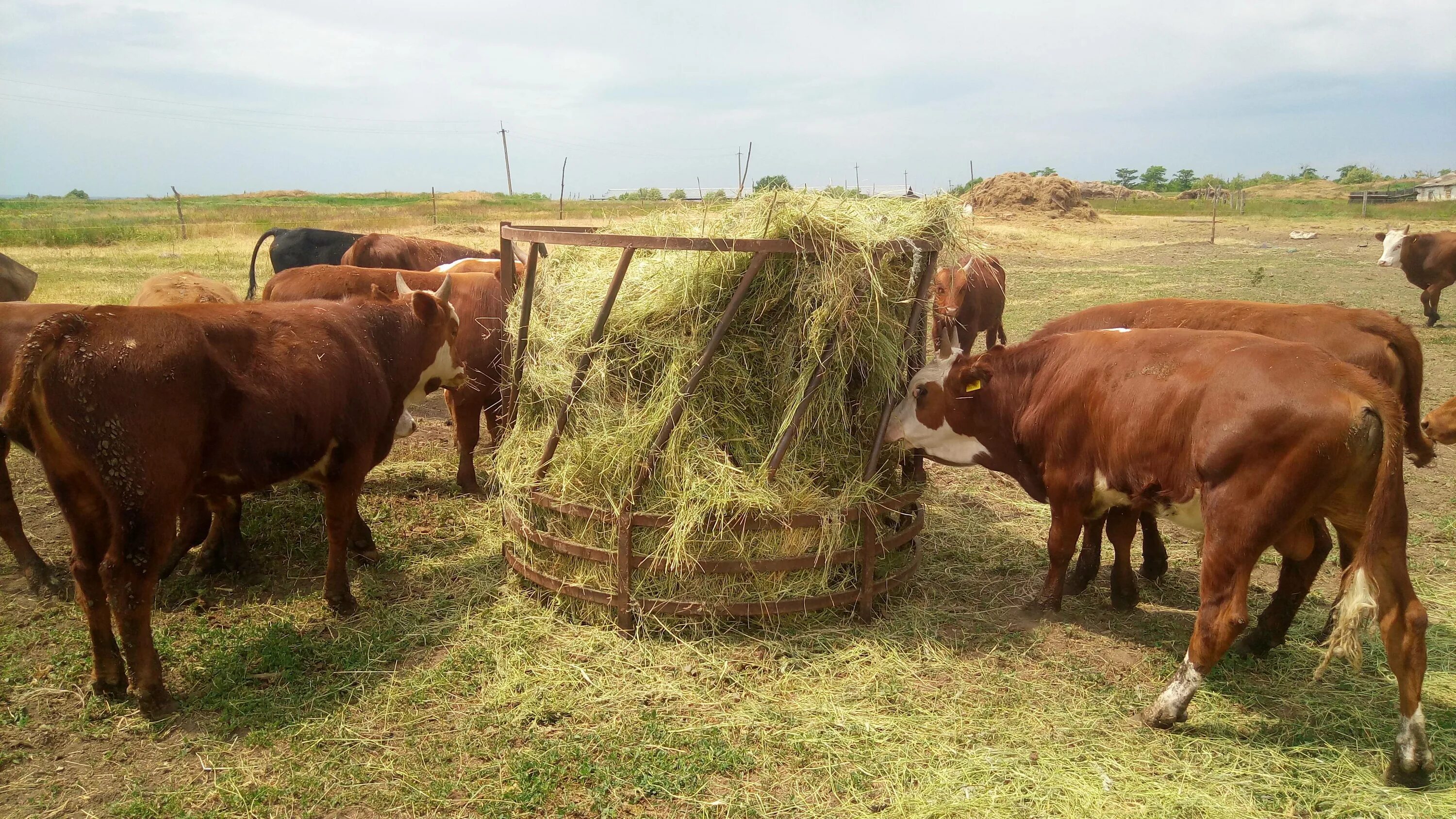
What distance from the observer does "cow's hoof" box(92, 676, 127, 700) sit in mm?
4500

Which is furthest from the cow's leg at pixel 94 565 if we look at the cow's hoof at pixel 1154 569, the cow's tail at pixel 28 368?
the cow's hoof at pixel 1154 569

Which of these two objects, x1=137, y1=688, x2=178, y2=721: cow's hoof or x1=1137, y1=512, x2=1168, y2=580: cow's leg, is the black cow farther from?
x1=1137, y1=512, x2=1168, y2=580: cow's leg

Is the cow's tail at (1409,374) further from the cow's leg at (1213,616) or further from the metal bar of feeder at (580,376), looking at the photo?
the metal bar of feeder at (580,376)

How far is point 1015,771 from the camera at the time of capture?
4020 mm

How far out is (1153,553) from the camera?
618cm

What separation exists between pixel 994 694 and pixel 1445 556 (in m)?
4.31

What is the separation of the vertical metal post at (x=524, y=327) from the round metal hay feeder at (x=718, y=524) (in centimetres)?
1

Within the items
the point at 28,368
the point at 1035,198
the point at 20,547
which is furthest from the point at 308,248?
the point at 1035,198

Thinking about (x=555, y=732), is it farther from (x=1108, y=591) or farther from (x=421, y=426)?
(x=421, y=426)

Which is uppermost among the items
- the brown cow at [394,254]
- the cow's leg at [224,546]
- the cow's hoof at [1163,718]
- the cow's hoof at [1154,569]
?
the brown cow at [394,254]

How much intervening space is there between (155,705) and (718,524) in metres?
2.94

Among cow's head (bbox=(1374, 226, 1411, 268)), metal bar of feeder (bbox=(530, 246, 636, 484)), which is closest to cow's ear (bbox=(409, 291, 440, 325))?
metal bar of feeder (bbox=(530, 246, 636, 484))

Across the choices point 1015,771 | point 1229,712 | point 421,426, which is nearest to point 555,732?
point 1015,771

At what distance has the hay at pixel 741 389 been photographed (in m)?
5.03
